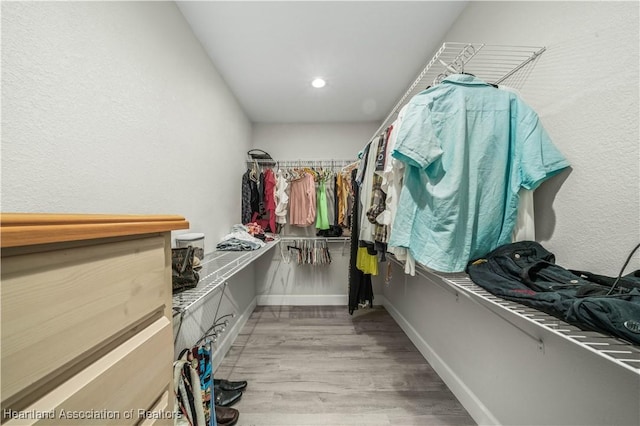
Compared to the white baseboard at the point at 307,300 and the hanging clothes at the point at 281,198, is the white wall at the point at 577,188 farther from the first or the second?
the hanging clothes at the point at 281,198

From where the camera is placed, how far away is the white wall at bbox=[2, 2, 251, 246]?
64cm

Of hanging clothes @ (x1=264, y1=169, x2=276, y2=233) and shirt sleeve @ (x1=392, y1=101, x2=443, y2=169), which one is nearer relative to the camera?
shirt sleeve @ (x1=392, y1=101, x2=443, y2=169)

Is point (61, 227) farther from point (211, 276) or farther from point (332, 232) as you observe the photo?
point (332, 232)

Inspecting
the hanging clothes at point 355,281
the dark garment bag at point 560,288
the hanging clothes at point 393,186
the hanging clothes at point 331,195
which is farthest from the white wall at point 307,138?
Answer: the dark garment bag at point 560,288

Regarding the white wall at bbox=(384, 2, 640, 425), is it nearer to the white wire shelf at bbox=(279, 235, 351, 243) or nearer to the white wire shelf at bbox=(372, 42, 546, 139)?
the white wire shelf at bbox=(372, 42, 546, 139)

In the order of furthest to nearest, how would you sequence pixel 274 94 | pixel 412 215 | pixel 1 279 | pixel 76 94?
pixel 274 94 < pixel 412 215 < pixel 76 94 < pixel 1 279

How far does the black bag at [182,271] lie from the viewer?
0.93 meters

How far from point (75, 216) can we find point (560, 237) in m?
1.47

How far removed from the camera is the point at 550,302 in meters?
→ 0.59

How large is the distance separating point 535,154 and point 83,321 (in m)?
1.39

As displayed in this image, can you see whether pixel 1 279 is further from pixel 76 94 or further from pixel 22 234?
pixel 76 94

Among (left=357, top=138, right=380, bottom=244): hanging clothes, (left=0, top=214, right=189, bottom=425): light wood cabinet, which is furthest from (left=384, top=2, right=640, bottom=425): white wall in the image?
(left=0, top=214, right=189, bottom=425): light wood cabinet

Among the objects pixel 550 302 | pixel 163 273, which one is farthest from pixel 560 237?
pixel 163 273

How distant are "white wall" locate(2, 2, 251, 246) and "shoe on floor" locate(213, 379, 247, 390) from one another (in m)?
1.07
